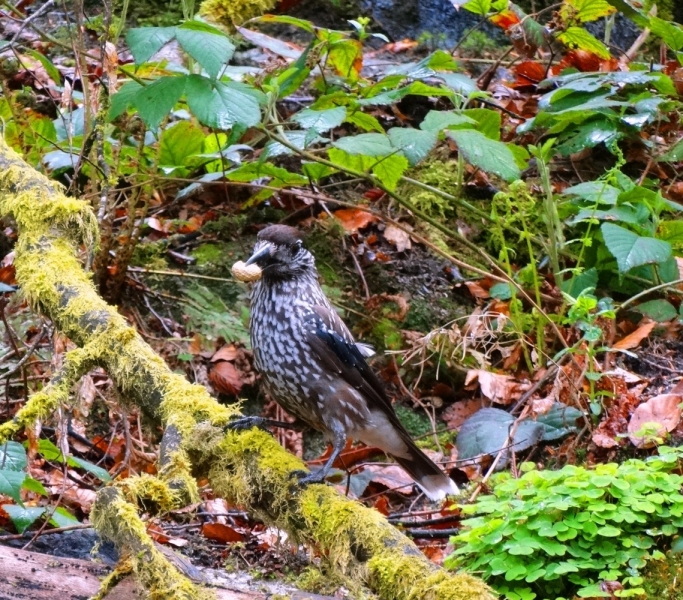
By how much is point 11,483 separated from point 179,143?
2.88 metres

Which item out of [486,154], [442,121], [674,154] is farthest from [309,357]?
[674,154]

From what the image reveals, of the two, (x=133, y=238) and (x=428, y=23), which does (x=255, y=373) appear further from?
(x=428, y=23)

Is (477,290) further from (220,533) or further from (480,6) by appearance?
(220,533)

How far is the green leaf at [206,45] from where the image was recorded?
10.7 ft

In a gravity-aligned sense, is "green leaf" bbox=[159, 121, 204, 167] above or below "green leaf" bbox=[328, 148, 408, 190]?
above

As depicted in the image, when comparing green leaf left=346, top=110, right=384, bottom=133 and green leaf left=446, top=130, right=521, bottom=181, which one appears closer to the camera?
green leaf left=446, top=130, right=521, bottom=181

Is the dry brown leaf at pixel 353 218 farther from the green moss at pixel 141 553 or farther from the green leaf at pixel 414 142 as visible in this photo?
the green moss at pixel 141 553

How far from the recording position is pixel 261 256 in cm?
370

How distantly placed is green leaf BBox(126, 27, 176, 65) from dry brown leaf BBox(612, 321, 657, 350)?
307 centimetres

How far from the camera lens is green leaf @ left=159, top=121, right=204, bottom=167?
5.11 meters

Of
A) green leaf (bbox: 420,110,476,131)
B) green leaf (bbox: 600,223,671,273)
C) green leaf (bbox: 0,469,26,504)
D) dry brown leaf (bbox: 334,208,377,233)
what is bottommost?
green leaf (bbox: 600,223,671,273)

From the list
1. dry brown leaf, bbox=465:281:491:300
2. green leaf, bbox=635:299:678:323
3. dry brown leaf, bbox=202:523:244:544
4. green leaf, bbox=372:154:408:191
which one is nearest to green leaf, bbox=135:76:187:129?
green leaf, bbox=372:154:408:191

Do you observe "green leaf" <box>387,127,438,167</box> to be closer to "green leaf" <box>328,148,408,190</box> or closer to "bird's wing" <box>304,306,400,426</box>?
"green leaf" <box>328,148,408,190</box>

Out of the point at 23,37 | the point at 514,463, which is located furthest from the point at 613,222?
the point at 23,37
